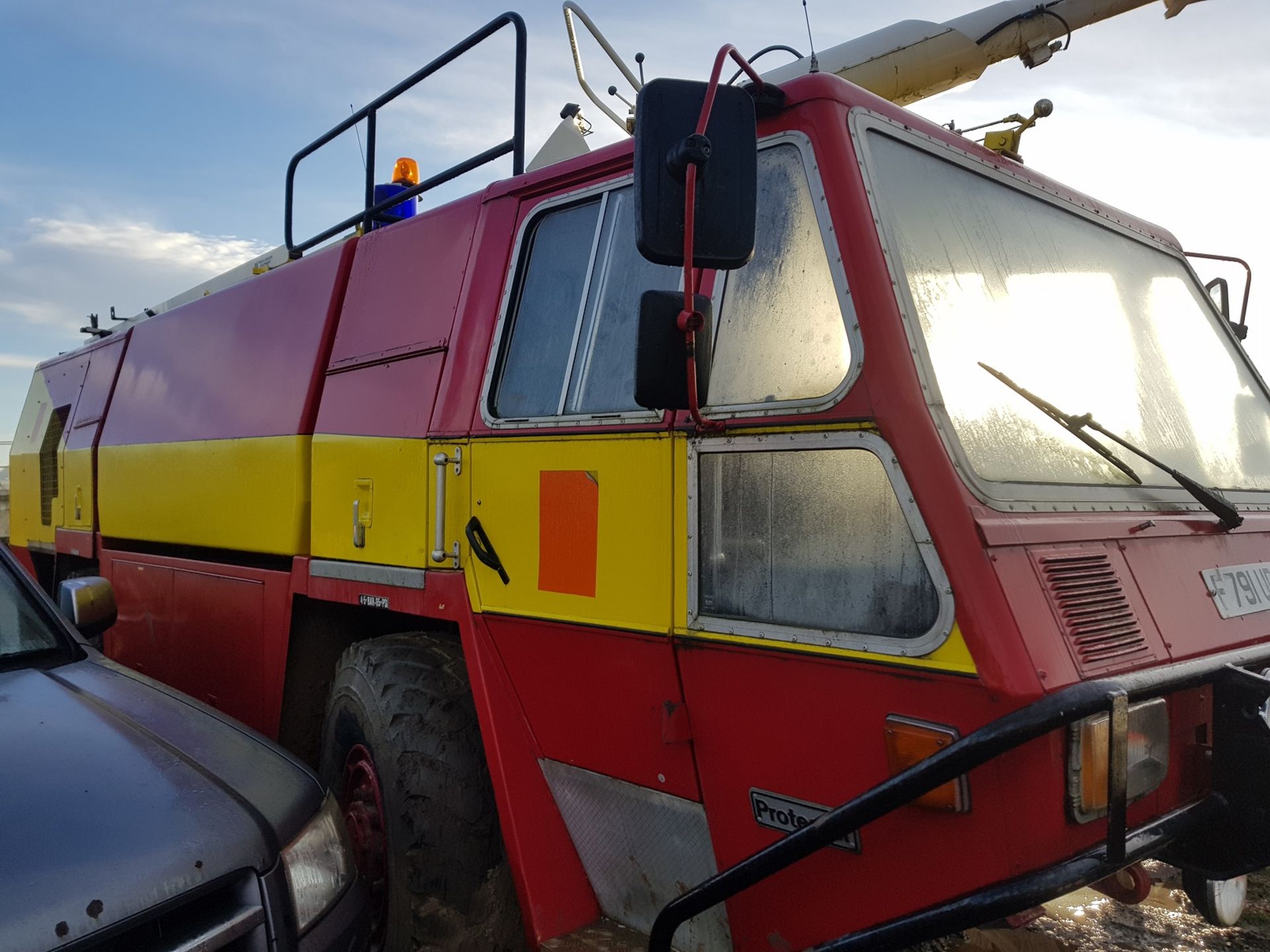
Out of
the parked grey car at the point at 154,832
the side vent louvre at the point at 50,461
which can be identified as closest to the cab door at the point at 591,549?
the parked grey car at the point at 154,832

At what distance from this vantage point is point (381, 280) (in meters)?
3.40

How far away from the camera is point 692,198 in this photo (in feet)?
6.01

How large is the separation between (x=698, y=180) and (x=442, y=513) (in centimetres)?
135

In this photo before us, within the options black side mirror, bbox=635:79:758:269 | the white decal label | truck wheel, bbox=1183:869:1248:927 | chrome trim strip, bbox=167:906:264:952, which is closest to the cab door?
the white decal label

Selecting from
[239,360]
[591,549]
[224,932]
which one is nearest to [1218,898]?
[591,549]

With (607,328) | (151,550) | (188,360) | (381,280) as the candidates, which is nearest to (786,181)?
(607,328)

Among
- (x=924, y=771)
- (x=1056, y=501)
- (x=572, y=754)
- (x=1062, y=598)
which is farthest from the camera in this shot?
(x=572, y=754)

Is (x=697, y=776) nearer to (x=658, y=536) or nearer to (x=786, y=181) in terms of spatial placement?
(x=658, y=536)

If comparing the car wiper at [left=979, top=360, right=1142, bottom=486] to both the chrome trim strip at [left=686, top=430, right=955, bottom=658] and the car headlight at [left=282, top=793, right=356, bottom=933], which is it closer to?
the chrome trim strip at [left=686, top=430, right=955, bottom=658]

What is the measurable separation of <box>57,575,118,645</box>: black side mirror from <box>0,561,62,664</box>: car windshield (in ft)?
0.60

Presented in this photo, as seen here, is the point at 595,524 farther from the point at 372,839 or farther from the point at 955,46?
the point at 955,46

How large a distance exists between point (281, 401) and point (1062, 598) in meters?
2.98

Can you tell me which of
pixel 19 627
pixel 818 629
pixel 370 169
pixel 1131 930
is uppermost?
pixel 370 169

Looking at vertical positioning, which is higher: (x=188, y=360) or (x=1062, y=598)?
(x=188, y=360)
